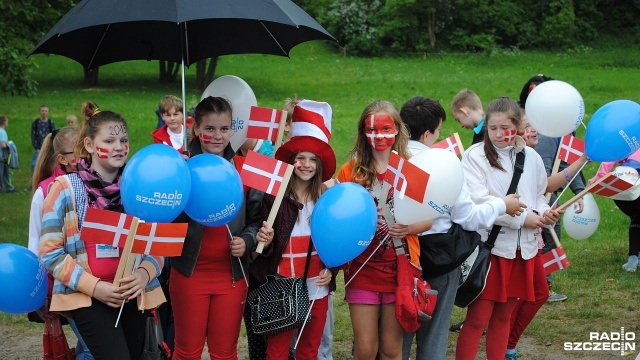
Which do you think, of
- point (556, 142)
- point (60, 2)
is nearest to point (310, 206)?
point (556, 142)

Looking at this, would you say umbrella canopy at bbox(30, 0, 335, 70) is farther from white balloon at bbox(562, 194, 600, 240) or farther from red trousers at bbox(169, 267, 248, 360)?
white balloon at bbox(562, 194, 600, 240)

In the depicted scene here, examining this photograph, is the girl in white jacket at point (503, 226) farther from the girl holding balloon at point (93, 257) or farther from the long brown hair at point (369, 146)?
the girl holding balloon at point (93, 257)

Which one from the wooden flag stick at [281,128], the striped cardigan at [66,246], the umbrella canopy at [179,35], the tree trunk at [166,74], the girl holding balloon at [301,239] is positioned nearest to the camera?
the striped cardigan at [66,246]

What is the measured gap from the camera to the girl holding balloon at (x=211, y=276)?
451 centimetres

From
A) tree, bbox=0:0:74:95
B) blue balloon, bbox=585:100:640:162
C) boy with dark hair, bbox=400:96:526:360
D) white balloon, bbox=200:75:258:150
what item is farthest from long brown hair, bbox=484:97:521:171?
tree, bbox=0:0:74:95

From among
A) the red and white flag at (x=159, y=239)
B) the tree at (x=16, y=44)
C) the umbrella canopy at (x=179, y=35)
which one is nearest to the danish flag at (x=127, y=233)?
the red and white flag at (x=159, y=239)

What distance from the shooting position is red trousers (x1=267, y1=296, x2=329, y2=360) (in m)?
4.68

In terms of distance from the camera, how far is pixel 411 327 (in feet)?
15.0

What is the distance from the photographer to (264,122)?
497 centimetres

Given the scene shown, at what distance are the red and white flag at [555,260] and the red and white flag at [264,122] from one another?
217 cm

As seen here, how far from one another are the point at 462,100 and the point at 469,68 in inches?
1028

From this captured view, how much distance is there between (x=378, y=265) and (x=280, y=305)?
1.94 ft

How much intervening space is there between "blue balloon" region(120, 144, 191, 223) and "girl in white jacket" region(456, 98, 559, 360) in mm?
1905

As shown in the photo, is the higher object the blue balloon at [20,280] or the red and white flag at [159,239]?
the red and white flag at [159,239]
